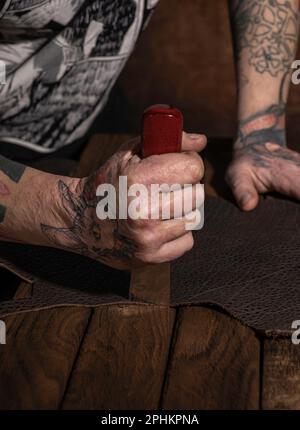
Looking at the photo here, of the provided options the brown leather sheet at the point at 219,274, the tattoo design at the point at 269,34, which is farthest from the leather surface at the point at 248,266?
the tattoo design at the point at 269,34

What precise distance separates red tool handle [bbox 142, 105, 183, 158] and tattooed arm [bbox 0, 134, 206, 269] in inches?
0.4

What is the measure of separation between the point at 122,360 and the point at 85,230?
0.18 metres

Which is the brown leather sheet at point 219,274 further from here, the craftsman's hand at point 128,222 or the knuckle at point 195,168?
the knuckle at point 195,168

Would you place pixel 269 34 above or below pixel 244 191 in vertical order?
above

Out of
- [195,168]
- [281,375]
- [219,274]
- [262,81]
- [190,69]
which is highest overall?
[190,69]

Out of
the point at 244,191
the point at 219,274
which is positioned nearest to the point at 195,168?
the point at 219,274

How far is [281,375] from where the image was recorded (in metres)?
0.83

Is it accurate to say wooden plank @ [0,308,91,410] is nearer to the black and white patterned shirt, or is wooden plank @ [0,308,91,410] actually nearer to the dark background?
the black and white patterned shirt

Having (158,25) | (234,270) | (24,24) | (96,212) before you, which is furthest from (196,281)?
(158,25)

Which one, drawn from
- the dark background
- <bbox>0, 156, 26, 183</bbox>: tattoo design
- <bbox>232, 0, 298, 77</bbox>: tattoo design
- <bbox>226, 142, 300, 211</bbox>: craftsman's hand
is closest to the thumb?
<bbox>226, 142, 300, 211</bbox>: craftsman's hand

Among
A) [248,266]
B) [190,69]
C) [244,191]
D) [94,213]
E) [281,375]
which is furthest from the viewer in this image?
[190,69]

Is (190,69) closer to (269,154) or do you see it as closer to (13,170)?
(269,154)

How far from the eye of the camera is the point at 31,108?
1384 millimetres
